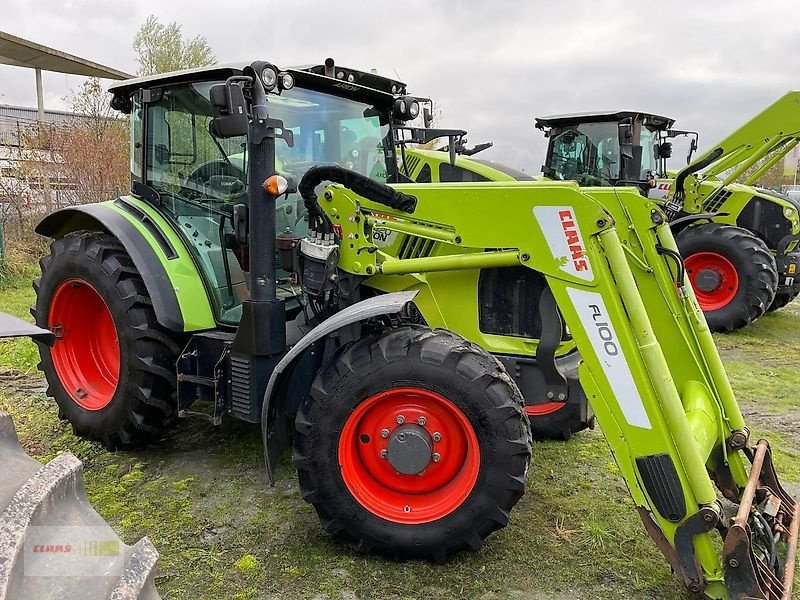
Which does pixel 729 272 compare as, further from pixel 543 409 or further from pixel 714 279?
pixel 543 409

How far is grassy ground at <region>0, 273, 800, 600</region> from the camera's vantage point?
2732mm

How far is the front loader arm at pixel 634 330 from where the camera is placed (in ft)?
8.27

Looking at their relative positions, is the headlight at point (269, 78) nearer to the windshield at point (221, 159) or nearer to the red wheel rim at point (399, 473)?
the windshield at point (221, 159)

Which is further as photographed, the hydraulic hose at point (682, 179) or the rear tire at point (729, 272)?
the hydraulic hose at point (682, 179)

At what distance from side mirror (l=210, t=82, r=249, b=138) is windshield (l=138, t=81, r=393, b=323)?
55 cm

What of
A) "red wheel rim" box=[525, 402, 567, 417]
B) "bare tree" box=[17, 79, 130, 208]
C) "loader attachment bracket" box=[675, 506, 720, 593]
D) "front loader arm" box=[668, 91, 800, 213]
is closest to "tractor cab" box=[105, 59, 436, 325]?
"red wheel rim" box=[525, 402, 567, 417]

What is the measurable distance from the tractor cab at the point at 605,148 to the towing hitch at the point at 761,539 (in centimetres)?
563

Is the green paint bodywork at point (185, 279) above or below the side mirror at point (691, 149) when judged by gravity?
below

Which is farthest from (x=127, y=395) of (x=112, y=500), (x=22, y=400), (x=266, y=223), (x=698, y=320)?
(x=698, y=320)

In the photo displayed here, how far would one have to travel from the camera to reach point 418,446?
284cm

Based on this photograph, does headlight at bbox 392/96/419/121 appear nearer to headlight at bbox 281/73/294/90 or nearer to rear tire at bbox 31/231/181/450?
headlight at bbox 281/73/294/90

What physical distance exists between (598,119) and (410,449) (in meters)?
7.01

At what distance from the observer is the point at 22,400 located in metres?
4.84

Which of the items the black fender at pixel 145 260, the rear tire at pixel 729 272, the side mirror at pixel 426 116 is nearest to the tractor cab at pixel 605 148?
the rear tire at pixel 729 272
